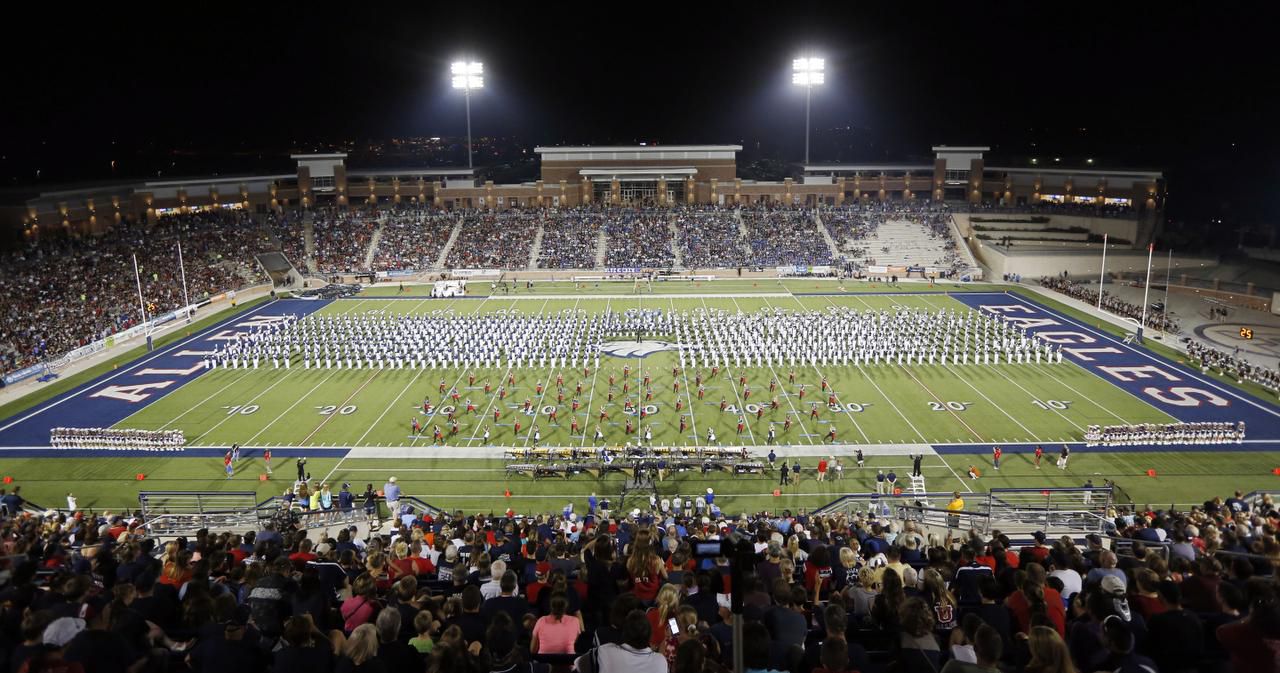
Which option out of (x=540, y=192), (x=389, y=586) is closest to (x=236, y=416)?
(x=389, y=586)

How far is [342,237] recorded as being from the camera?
5966cm

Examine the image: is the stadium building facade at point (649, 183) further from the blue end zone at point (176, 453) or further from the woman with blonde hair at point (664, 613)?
the woman with blonde hair at point (664, 613)

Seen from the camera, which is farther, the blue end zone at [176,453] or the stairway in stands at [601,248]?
the stairway in stands at [601,248]

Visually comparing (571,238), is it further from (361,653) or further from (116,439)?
(361,653)

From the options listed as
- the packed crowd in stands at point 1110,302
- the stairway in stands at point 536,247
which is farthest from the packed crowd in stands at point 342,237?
the packed crowd in stands at point 1110,302

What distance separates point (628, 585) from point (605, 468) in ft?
42.6

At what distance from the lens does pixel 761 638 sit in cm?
462

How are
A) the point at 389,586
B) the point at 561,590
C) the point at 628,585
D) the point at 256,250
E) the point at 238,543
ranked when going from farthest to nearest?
the point at 256,250 → the point at 238,543 → the point at 389,586 → the point at 628,585 → the point at 561,590

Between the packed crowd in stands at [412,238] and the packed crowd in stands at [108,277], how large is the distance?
8815mm

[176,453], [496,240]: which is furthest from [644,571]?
[496,240]

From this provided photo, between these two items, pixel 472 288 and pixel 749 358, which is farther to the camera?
pixel 472 288

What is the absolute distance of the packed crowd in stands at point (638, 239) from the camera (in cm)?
5591

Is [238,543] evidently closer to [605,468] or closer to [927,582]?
[927,582]

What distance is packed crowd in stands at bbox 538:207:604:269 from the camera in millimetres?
56184
